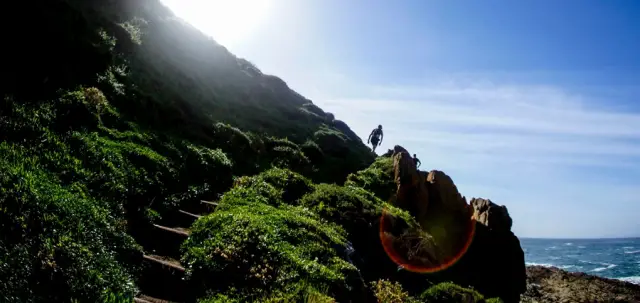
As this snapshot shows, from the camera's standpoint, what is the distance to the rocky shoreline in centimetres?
4497

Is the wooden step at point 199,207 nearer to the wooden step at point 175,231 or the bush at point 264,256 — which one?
the bush at point 264,256

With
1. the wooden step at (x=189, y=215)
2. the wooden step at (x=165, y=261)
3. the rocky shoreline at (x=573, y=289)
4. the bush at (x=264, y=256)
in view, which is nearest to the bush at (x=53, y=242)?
the wooden step at (x=165, y=261)

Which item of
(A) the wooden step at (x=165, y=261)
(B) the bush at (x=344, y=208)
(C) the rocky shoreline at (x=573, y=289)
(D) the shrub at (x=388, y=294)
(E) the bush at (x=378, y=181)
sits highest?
(E) the bush at (x=378, y=181)

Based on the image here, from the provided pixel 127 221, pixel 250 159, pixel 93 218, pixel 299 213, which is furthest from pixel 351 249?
pixel 250 159

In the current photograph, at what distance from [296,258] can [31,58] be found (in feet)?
41.1

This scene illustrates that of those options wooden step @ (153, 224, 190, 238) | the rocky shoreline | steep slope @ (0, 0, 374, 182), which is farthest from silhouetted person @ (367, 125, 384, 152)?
wooden step @ (153, 224, 190, 238)

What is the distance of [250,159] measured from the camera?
2522 centimetres

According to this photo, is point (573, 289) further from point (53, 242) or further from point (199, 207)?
point (53, 242)

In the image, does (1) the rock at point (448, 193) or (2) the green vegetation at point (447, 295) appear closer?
(2) the green vegetation at point (447, 295)

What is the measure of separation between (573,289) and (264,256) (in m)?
53.3

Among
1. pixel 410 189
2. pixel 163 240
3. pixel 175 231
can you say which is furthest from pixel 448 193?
pixel 163 240

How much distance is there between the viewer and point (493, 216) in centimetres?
3412

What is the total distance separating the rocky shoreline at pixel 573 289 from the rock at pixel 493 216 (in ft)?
29.1

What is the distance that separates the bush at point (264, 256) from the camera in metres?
10.1
